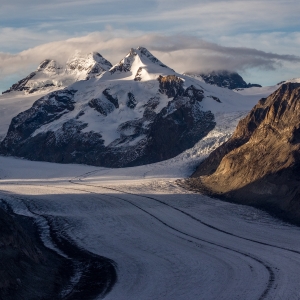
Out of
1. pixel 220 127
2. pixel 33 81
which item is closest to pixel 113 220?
pixel 220 127

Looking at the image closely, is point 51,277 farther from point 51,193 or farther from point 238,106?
point 238,106

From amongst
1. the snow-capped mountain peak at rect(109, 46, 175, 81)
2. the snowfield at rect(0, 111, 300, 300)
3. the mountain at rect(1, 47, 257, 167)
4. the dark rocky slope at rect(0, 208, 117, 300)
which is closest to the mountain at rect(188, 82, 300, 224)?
the snowfield at rect(0, 111, 300, 300)

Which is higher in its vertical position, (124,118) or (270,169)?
(124,118)

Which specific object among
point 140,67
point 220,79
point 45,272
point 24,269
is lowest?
point 45,272

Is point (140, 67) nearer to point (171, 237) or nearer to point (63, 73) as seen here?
point (63, 73)

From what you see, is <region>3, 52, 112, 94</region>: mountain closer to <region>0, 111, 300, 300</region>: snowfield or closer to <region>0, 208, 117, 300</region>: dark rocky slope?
<region>0, 111, 300, 300</region>: snowfield

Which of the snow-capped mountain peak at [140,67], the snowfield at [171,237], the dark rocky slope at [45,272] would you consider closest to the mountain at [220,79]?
the snow-capped mountain peak at [140,67]

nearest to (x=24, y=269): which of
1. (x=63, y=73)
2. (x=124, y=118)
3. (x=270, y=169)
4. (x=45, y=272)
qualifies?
(x=45, y=272)
